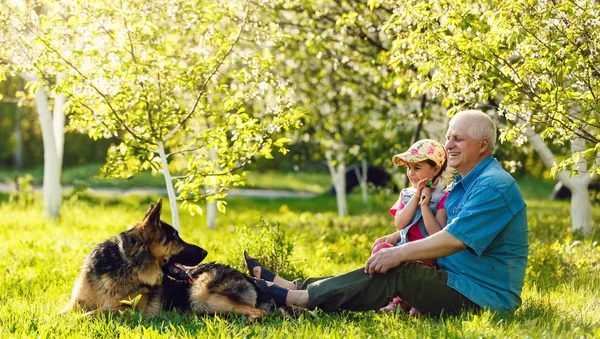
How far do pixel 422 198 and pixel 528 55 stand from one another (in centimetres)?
161

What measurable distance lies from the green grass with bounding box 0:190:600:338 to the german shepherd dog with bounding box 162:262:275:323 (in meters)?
0.12

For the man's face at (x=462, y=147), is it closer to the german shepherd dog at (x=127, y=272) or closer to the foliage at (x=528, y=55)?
the foliage at (x=528, y=55)

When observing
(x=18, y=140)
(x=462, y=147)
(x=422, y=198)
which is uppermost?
(x=18, y=140)

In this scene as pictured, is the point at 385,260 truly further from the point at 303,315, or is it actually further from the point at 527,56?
the point at 527,56

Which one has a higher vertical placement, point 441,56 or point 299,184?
point 441,56

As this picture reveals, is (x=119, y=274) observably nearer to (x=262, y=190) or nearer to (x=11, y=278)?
(x=11, y=278)

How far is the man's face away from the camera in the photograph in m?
4.75

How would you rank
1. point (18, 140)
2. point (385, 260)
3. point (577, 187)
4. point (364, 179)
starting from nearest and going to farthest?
point (385, 260)
point (577, 187)
point (364, 179)
point (18, 140)

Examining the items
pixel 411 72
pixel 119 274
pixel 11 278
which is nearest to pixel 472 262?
pixel 119 274

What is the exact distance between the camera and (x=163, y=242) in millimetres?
5086

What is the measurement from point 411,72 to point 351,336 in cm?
458

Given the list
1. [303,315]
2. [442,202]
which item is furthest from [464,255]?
[303,315]

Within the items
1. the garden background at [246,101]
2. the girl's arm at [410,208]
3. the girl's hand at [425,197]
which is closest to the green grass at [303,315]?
the garden background at [246,101]

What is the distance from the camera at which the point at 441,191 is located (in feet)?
17.0
